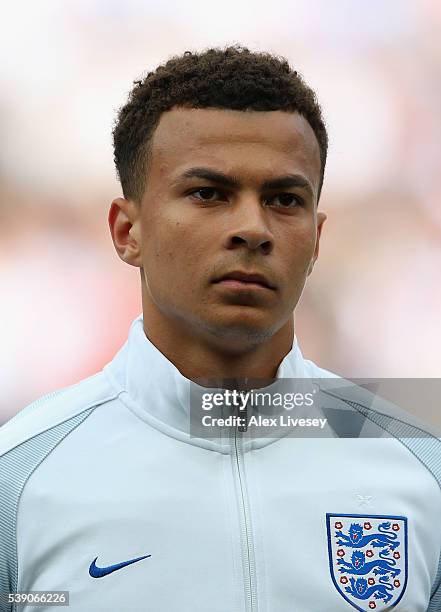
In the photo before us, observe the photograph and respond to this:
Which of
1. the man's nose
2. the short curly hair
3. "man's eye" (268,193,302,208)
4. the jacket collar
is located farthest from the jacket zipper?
the short curly hair

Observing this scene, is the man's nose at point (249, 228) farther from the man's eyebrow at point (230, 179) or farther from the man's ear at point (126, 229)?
the man's ear at point (126, 229)

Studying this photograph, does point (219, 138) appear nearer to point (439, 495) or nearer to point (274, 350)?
point (274, 350)

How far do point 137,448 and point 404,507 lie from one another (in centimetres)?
74

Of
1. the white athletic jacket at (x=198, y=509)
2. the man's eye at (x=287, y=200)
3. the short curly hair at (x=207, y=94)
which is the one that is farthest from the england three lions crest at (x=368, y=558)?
the short curly hair at (x=207, y=94)

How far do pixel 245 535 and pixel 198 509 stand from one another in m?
0.14

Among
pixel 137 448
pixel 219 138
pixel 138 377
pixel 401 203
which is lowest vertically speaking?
pixel 137 448

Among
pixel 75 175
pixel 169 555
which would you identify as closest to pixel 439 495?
pixel 169 555

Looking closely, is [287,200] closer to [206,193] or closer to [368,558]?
[206,193]

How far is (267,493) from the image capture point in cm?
259

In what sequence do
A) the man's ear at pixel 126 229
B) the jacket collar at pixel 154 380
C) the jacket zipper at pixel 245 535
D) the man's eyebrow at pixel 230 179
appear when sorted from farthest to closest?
1. the man's ear at pixel 126 229
2. the jacket collar at pixel 154 380
3. the man's eyebrow at pixel 230 179
4. the jacket zipper at pixel 245 535

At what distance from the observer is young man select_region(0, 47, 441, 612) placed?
248cm

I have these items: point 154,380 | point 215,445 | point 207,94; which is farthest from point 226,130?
point 215,445

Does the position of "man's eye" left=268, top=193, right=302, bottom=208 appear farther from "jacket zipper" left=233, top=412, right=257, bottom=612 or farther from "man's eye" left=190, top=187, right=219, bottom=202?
"jacket zipper" left=233, top=412, right=257, bottom=612

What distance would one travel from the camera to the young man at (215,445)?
2479mm
